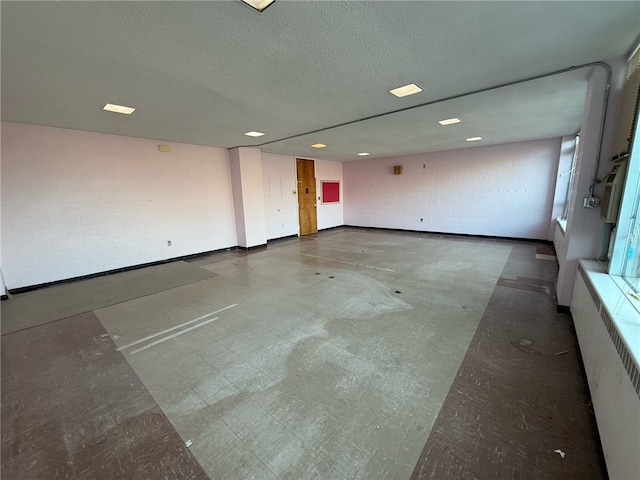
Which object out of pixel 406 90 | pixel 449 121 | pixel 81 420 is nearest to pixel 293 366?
pixel 81 420

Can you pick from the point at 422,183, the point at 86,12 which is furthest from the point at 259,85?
the point at 422,183

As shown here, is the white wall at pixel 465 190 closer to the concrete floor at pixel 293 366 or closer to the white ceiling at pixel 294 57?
the white ceiling at pixel 294 57

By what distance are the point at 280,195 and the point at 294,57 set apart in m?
5.95

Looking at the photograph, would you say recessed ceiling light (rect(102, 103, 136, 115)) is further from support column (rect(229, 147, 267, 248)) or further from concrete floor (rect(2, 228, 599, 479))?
support column (rect(229, 147, 267, 248))

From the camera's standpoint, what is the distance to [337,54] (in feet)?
7.12

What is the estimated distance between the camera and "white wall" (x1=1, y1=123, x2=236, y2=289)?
4008mm

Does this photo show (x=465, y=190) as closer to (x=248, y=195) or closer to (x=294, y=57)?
(x=248, y=195)

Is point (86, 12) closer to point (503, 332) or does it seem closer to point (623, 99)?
point (503, 332)

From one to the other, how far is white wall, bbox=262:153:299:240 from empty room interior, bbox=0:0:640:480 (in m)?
2.28

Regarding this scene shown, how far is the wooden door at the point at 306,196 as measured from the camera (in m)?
8.71

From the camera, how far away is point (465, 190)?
7.70m

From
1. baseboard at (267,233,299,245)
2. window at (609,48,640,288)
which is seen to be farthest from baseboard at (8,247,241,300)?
window at (609,48,640,288)

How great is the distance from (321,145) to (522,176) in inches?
211

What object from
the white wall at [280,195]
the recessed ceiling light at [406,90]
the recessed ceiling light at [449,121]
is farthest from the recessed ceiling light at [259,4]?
the white wall at [280,195]
